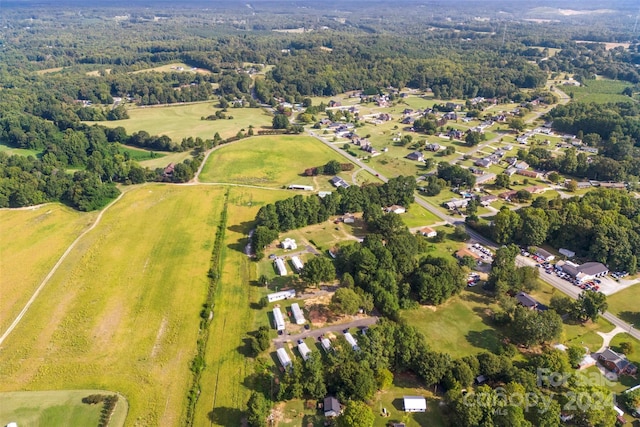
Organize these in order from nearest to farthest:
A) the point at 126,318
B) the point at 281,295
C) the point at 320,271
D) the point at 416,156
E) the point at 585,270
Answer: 1. the point at 126,318
2. the point at 281,295
3. the point at 320,271
4. the point at 585,270
5. the point at 416,156

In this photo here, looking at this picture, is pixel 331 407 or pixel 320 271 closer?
pixel 331 407

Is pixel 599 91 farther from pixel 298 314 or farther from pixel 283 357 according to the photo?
pixel 283 357

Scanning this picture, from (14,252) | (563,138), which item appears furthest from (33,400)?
(563,138)

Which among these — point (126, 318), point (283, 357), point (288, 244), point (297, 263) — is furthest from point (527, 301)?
point (126, 318)

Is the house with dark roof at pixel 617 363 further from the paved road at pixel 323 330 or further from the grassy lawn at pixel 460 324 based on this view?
the paved road at pixel 323 330

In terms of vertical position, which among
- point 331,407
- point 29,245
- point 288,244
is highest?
point 288,244

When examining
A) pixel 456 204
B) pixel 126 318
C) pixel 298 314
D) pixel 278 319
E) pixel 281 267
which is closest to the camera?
pixel 278 319

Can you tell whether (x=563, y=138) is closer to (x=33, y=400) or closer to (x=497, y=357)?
(x=497, y=357)

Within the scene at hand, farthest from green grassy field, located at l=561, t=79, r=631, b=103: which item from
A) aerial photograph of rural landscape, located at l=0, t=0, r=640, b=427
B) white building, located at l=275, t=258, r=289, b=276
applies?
white building, located at l=275, t=258, r=289, b=276
